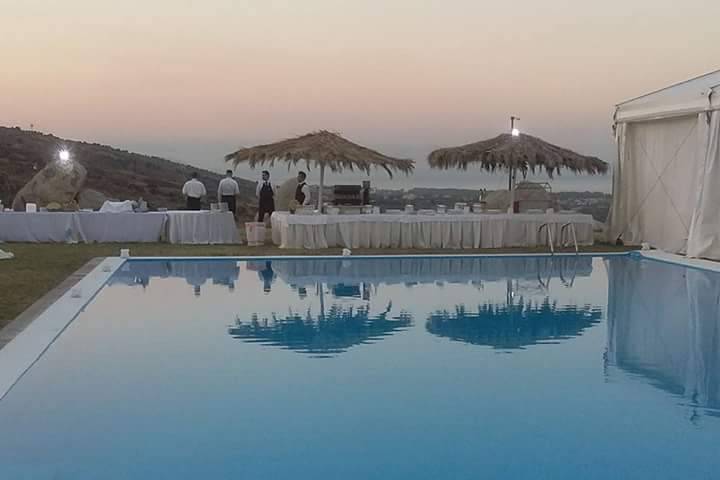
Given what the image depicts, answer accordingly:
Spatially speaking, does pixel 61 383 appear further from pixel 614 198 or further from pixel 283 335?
pixel 614 198

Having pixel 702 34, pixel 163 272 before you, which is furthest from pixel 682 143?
pixel 163 272

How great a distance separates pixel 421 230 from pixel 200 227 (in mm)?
3943

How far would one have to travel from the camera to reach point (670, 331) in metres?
7.02

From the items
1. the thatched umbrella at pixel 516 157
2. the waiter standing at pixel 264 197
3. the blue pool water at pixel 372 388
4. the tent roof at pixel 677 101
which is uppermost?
Answer: the tent roof at pixel 677 101

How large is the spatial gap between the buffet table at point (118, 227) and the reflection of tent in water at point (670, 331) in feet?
22.9

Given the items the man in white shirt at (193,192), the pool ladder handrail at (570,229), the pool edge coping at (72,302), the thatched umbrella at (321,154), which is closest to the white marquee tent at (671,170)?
the pool edge coping at (72,302)

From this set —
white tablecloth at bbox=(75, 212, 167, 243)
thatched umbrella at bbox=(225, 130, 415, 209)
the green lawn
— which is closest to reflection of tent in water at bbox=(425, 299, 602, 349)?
the green lawn

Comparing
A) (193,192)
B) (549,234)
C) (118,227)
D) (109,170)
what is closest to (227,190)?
(193,192)

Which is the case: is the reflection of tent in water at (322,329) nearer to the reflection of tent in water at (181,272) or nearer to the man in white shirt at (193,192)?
the reflection of tent in water at (181,272)

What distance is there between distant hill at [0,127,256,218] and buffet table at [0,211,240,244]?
1046 centimetres

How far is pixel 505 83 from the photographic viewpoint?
1859cm

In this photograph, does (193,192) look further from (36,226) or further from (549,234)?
(549,234)

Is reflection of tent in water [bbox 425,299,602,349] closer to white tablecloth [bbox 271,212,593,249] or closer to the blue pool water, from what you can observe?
the blue pool water

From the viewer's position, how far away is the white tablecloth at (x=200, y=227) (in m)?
14.5
